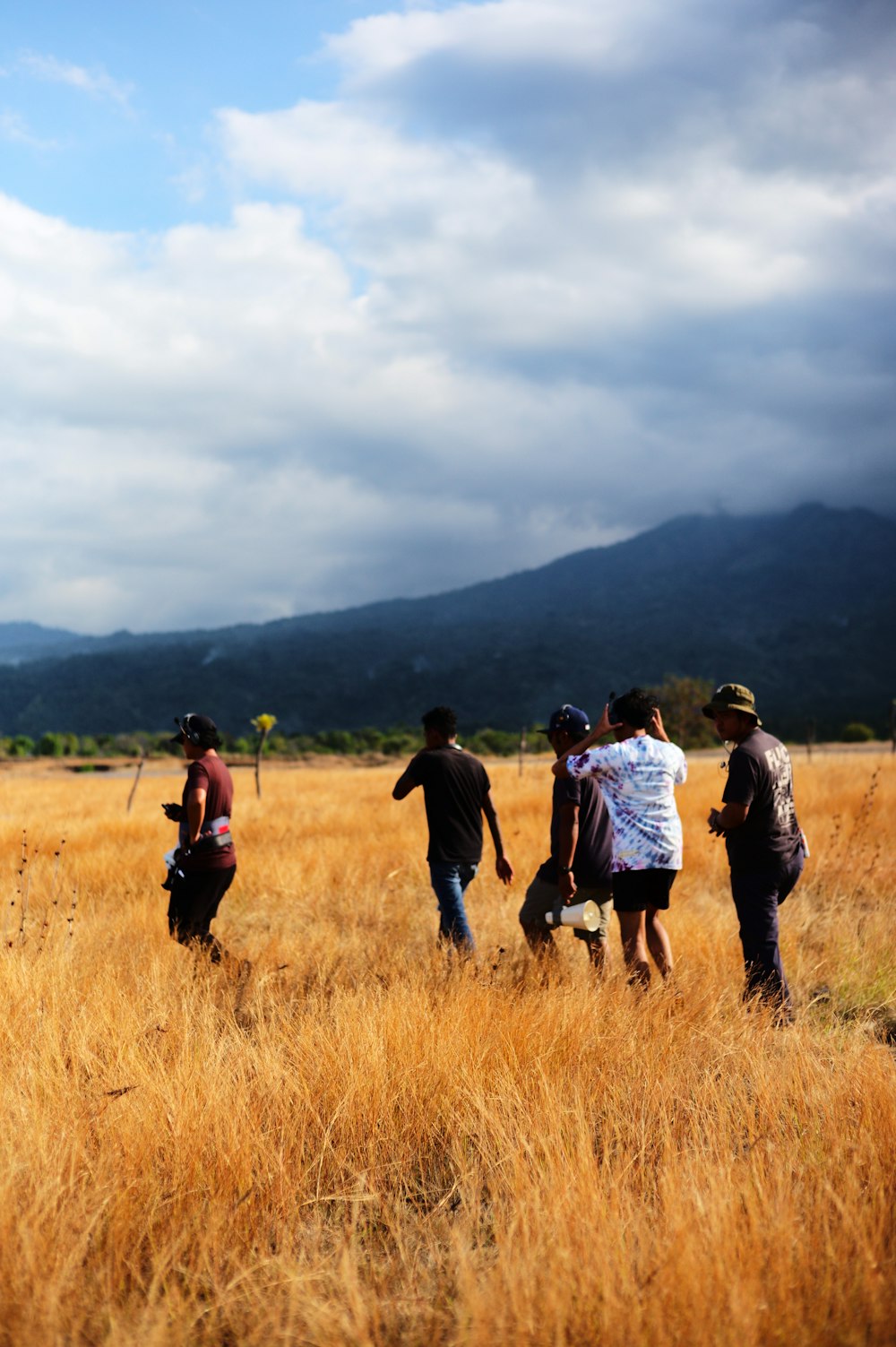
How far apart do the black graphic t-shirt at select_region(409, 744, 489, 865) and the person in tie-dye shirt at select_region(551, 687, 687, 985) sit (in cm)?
115

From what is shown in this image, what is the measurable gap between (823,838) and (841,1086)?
7.93m

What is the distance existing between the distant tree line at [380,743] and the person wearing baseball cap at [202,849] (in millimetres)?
46858

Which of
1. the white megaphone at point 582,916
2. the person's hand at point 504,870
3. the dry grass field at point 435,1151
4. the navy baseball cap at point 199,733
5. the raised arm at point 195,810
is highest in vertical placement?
the navy baseball cap at point 199,733

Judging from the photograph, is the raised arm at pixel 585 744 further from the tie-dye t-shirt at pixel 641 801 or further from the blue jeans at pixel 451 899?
the blue jeans at pixel 451 899

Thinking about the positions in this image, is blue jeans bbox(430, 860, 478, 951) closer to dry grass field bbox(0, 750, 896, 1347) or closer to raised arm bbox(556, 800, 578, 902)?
dry grass field bbox(0, 750, 896, 1347)

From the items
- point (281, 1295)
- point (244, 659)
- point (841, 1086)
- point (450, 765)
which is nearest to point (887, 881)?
point (450, 765)

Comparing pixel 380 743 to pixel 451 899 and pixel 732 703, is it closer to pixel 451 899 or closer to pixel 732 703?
pixel 451 899

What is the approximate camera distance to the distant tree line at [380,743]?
187ft

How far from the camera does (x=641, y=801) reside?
5.21 meters

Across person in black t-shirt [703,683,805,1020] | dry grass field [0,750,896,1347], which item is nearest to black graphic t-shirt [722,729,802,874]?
person in black t-shirt [703,683,805,1020]

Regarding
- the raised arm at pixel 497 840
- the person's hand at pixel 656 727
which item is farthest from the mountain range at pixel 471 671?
the person's hand at pixel 656 727

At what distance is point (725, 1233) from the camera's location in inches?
103

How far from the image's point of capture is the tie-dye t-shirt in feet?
17.0

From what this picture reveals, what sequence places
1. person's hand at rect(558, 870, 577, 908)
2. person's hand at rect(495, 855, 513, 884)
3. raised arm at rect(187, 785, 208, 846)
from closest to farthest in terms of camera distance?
person's hand at rect(558, 870, 577, 908)
raised arm at rect(187, 785, 208, 846)
person's hand at rect(495, 855, 513, 884)
